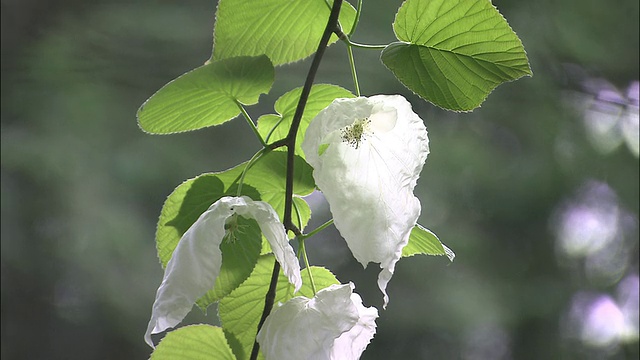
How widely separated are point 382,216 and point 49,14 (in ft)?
4.18

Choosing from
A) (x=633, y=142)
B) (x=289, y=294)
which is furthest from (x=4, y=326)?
(x=633, y=142)

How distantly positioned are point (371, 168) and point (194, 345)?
107 mm

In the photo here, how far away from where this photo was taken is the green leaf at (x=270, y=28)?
0.90 feet

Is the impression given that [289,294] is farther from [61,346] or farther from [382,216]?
[61,346]

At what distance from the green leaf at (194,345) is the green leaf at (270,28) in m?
0.11

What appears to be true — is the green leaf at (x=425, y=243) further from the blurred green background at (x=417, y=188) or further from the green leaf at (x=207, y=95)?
the blurred green background at (x=417, y=188)

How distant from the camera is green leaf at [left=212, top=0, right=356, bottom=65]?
28cm

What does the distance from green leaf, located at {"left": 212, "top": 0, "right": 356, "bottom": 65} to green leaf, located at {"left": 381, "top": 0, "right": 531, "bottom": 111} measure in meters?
0.05

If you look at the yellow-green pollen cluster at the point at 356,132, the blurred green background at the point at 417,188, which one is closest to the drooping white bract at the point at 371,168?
the yellow-green pollen cluster at the point at 356,132

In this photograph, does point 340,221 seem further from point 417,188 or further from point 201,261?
point 417,188

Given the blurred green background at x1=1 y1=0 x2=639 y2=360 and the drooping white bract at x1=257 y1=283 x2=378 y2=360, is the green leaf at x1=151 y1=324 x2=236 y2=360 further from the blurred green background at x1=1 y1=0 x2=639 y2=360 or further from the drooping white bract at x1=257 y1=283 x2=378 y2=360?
the blurred green background at x1=1 y1=0 x2=639 y2=360

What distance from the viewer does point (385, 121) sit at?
24cm

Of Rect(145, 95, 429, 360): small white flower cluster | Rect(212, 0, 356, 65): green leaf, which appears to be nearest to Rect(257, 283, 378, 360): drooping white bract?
Rect(145, 95, 429, 360): small white flower cluster

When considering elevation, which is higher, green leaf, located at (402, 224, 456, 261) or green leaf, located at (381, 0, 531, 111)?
green leaf, located at (381, 0, 531, 111)
